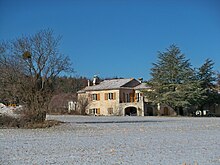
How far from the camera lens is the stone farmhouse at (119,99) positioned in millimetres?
45562

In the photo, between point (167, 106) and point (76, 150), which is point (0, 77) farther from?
point (167, 106)

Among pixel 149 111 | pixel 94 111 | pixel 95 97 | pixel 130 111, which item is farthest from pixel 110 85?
pixel 149 111

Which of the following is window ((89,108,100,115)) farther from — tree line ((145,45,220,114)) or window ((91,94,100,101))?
tree line ((145,45,220,114))

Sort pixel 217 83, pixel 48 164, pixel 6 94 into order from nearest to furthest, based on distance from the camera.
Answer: pixel 48 164 → pixel 6 94 → pixel 217 83

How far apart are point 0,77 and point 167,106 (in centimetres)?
2862

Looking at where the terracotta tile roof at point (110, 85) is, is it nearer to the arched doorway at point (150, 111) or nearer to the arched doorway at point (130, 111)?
the arched doorway at point (130, 111)

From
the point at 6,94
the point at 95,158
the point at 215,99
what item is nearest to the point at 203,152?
the point at 95,158

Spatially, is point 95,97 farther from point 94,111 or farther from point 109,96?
point 109,96

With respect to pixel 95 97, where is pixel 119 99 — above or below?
below

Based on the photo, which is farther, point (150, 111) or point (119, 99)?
point (119, 99)

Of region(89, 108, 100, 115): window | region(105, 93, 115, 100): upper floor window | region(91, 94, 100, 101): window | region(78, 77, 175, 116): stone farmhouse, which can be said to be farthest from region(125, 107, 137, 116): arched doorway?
region(91, 94, 100, 101): window

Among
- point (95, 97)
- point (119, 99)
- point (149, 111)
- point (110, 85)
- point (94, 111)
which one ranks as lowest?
point (149, 111)

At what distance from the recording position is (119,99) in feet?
158

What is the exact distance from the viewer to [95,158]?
26.4ft
